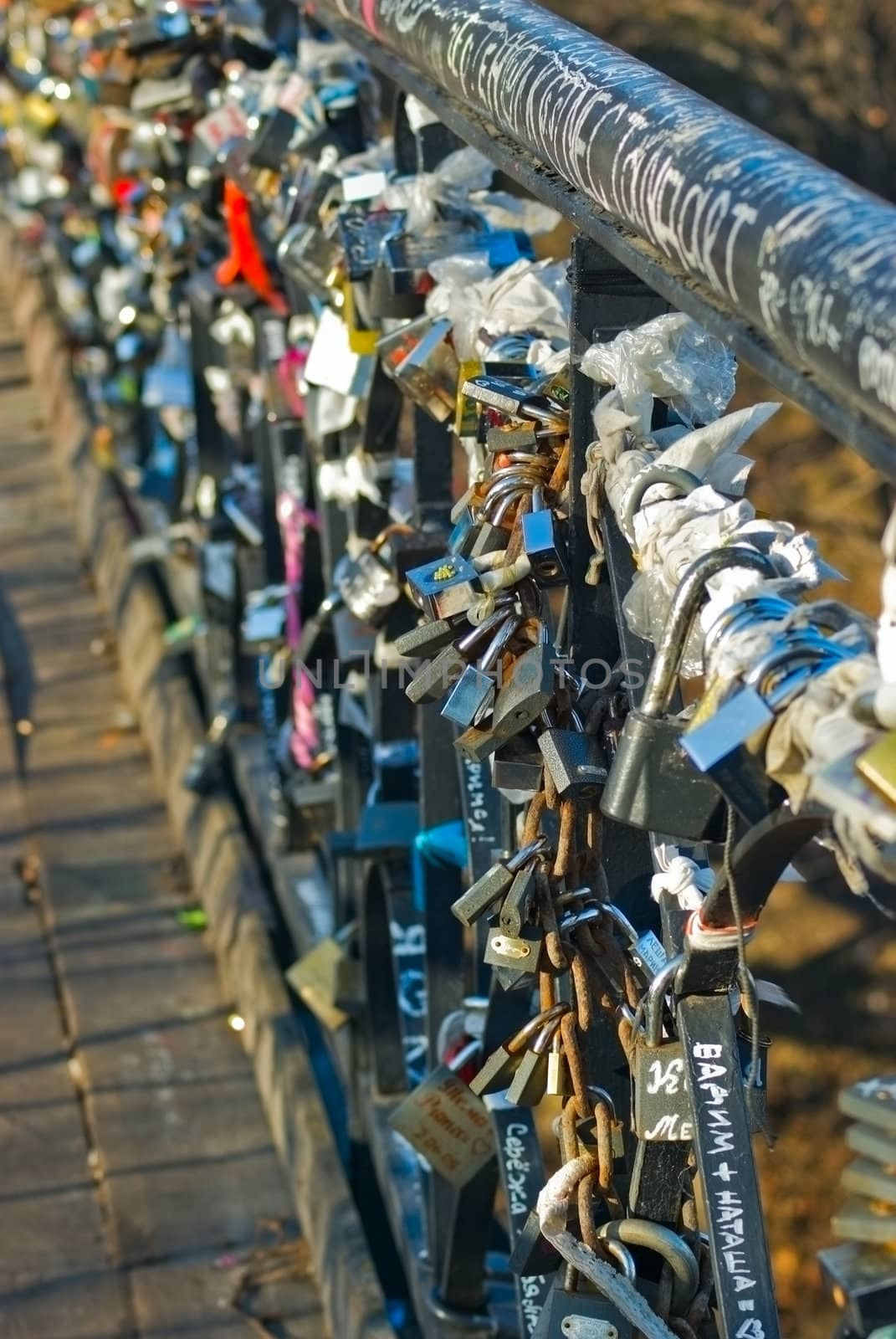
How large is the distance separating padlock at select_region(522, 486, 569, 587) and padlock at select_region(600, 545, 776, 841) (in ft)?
1.16

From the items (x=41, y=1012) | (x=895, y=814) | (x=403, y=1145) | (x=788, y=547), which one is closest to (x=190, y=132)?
(x=41, y=1012)

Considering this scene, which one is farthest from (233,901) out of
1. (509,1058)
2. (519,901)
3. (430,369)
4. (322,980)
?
(519,901)

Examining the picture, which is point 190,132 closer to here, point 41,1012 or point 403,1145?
point 41,1012

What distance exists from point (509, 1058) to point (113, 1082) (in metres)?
1.44

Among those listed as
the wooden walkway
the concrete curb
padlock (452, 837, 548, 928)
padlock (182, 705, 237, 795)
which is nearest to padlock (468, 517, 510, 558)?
padlock (452, 837, 548, 928)

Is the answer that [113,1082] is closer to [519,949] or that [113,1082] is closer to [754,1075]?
[519,949]

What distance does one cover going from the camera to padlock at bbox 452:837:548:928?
1.57 meters

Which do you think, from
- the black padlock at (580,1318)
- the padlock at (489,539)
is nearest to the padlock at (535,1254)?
the black padlock at (580,1318)

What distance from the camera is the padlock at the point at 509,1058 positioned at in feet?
5.18

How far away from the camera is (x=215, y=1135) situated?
2832 millimetres

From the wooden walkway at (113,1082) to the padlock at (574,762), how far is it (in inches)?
49.4

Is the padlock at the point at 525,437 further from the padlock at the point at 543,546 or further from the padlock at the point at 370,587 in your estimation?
the padlock at the point at 370,587

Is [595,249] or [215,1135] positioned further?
[215,1135]

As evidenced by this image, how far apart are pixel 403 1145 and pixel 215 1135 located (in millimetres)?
440
